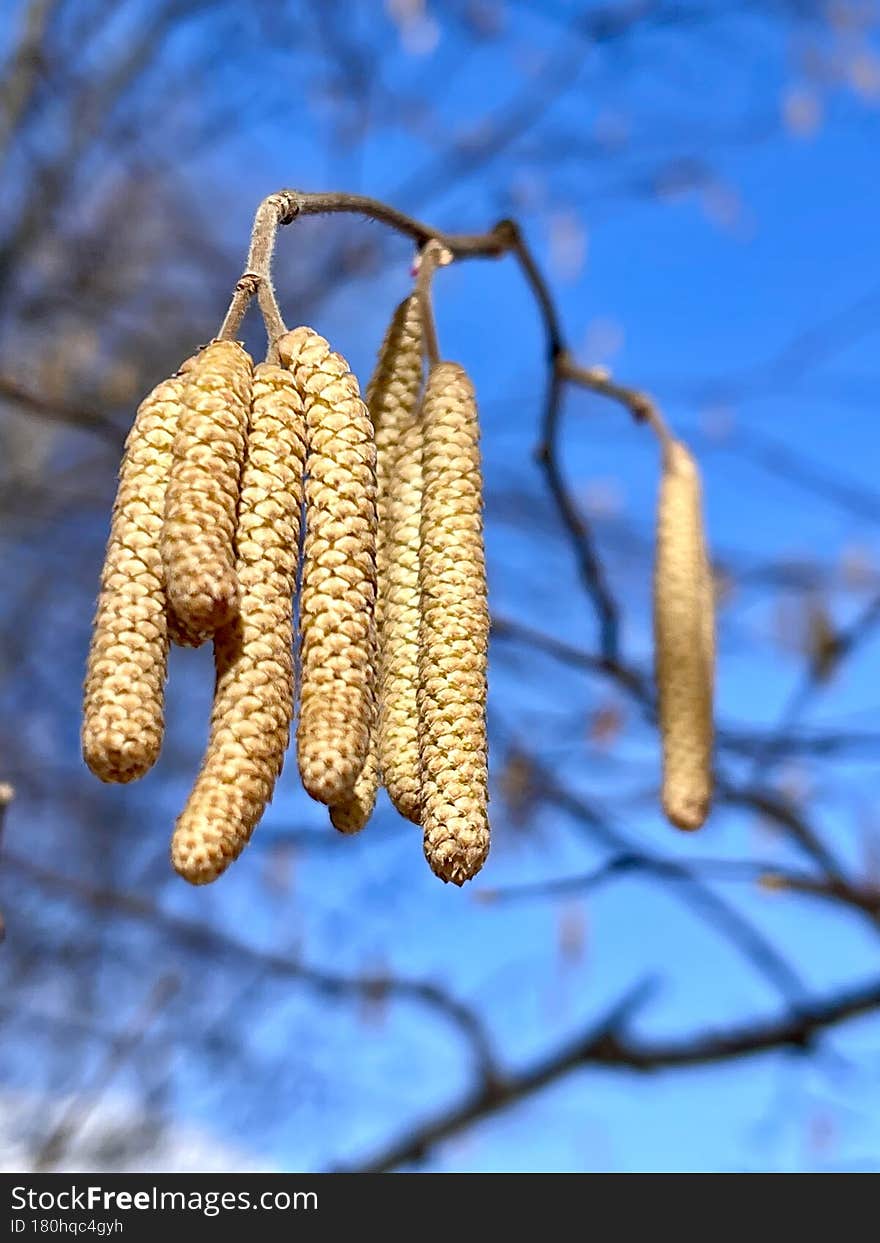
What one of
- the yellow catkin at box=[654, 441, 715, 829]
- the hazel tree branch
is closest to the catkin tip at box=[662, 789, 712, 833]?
the yellow catkin at box=[654, 441, 715, 829]

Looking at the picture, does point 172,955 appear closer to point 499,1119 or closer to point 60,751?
point 60,751

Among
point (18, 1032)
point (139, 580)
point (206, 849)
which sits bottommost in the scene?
point (206, 849)

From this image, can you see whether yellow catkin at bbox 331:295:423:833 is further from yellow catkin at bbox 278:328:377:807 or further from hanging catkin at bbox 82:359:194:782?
hanging catkin at bbox 82:359:194:782

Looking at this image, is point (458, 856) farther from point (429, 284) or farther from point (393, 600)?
point (429, 284)

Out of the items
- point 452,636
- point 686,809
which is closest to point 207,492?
point 452,636

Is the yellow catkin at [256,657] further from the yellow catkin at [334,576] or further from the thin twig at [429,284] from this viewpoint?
the thin twig at [429,284]

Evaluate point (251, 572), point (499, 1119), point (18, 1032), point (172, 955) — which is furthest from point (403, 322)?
point (18, 1032)

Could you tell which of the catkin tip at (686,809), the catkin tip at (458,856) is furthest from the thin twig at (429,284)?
the catkin tip at (686,809)
